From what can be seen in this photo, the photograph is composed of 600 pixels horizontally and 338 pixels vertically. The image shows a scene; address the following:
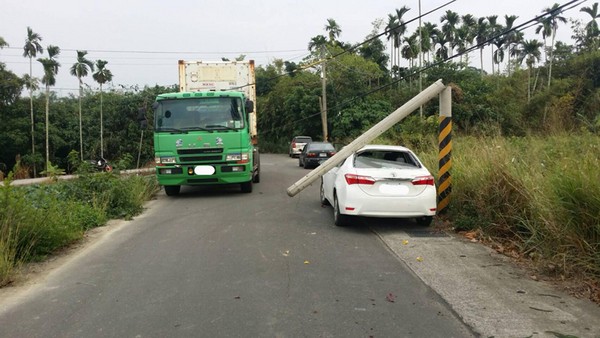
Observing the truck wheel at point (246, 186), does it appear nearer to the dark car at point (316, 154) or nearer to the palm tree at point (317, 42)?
the dark car at point (316, 154)

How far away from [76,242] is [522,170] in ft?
23.5

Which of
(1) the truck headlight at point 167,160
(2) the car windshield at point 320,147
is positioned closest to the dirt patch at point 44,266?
(1) the truck headlight at point 167,160

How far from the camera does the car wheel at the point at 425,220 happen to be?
838 cm

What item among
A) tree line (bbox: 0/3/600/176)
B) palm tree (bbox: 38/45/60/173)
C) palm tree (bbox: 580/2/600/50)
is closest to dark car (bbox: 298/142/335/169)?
tree line (bbox: 0/3/600/176)

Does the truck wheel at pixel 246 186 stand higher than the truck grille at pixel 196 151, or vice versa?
the truck grille at pixel 196 151

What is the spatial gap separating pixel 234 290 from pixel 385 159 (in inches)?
198

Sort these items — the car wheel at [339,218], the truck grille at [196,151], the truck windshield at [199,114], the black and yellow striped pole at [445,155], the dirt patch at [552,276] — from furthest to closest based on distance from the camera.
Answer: the truck windshield at [199,114]
the truck grille at [196,151]
the black and yellow striped pole at [445,155]
the car wheel at [339,218]
the dirt patch at [552,276]

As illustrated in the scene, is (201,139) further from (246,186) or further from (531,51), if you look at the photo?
(531,51)

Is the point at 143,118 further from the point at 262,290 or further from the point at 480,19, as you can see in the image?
the point at 480,19

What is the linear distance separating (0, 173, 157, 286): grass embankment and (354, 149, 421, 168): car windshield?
16.0ft

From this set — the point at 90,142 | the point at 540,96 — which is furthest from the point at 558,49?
the point at 90,142

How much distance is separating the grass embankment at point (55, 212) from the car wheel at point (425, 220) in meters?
5.80

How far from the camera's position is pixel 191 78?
47.7 feet

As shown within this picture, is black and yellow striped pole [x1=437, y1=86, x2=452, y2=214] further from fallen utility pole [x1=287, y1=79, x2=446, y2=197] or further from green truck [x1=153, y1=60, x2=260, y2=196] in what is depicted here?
green truck [x1=153, y1=60, x2=260, y2=196]
